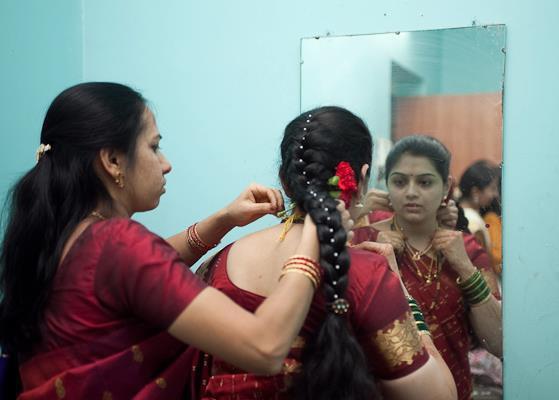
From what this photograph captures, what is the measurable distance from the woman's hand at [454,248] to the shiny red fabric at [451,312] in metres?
0.01

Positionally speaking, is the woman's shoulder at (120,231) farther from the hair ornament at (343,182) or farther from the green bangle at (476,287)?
the green bangle at (476,287)

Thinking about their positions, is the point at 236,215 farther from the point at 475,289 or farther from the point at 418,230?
the point at 475,289

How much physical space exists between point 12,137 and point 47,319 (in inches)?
40.3

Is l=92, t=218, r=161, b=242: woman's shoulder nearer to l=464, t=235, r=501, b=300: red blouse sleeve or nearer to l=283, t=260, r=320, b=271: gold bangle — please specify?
l=283, t=260, r=320, b=271: gold bangle

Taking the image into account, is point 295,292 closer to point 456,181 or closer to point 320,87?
point 456,181

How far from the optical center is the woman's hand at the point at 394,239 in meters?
1.70

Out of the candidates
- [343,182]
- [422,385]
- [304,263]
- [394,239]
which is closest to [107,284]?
[304,263]

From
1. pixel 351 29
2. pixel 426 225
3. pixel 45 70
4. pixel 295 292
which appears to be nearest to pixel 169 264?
pixel 295 292

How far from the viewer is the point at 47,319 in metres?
1.03

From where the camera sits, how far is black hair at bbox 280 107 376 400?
1022mm

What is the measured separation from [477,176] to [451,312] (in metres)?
0.37

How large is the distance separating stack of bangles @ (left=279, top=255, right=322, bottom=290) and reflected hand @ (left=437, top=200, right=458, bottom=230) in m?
0.78

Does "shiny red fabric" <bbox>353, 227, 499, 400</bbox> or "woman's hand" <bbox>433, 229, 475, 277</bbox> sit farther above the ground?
"woman's hand" <bbox>433, 229, 475, 277</bbox>

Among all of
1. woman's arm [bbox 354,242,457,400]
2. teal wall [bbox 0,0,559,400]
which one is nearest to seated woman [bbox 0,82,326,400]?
woman's arm [bbox 354,242,457,400]
